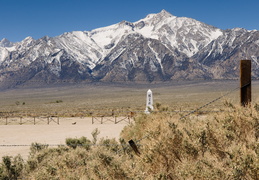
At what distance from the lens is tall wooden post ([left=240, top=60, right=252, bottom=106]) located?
779 centimetres

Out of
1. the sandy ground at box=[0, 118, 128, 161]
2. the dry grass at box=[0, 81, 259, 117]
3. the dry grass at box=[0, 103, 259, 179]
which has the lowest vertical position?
the dry grass at box=[0, 81, 259, 117]

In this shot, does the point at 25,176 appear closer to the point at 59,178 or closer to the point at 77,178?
the point at 59,178

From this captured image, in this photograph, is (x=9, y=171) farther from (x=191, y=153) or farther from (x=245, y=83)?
(x=245, y=83)

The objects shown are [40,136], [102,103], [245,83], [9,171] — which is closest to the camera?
[245,83]

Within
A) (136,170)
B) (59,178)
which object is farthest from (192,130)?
(59,178)

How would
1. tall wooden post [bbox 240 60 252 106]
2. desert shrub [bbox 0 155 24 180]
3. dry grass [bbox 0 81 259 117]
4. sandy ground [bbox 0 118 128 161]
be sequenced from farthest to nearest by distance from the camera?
dry grass [bbox 0 81 259 117] → sandy ground [bbox 0 118 128 161] → desert shrub [bbox 0 155 24 180] → tall wooden post [bbox 240 60 252 106]

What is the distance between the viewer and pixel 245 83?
307 inches

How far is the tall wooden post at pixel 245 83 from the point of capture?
779cm

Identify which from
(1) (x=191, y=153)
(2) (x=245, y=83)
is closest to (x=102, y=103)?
(2) (x=245, y=83)

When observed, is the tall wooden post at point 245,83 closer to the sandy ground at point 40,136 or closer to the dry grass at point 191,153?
the dry grass at point 191,153

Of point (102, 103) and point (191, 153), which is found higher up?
point (191, 153)

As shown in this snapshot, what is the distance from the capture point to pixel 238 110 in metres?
6.80

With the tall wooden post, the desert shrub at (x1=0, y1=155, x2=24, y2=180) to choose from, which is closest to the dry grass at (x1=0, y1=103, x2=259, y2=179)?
the tall wooden post

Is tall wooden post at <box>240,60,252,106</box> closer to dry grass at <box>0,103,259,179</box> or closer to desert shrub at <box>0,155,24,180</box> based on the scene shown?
dry grass at <box>0,103,259,179</box>
